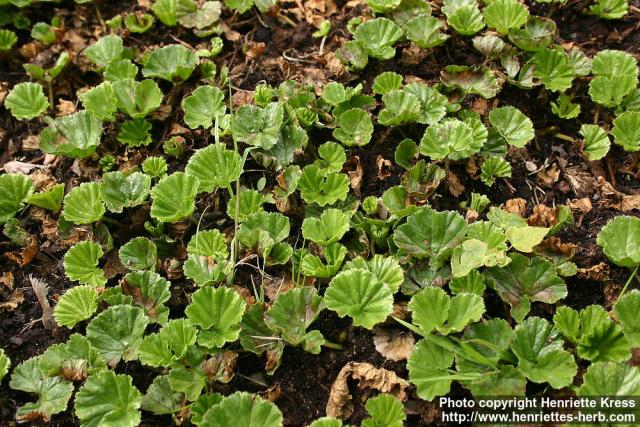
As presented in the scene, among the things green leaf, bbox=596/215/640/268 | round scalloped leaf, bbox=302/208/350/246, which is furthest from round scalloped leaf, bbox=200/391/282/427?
green leaf, bbox=596/215/640/268

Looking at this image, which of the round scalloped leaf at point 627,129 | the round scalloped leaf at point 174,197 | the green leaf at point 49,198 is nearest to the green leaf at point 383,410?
the round scalloped leaf at point 174,197

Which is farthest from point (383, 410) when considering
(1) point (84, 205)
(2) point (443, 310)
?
(1) point (84, 205)

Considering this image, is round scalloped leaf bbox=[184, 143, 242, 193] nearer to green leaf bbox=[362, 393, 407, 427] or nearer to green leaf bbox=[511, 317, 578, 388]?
green leaf bbox=[362, 393, 407, 427]

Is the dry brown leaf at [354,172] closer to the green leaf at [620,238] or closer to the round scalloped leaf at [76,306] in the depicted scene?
the green leaf at [620,238]

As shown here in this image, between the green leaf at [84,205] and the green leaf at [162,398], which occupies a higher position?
the green leaf at [84,205]

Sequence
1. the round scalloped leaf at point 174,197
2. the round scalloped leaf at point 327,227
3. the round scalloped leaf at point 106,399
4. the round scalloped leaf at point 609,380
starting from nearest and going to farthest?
the round scalloped leaf at point 609,380 → the round scalloped leaf at point 106,399 → the round scalloped leaf at point 327,227 → the round scalloped leaf at point 174,197

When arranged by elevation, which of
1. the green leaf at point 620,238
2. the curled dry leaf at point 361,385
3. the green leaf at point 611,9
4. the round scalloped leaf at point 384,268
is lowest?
the curled dry leaf at point 361,385
